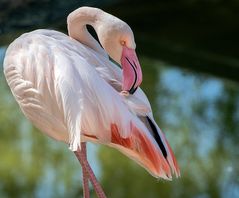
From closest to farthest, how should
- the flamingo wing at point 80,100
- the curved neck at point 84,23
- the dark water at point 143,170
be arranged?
the flamingo wing at point 80,100 → the curved neck at point 84,23 → the dark water at point 143,170

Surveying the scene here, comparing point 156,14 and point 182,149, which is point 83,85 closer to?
point 182,149

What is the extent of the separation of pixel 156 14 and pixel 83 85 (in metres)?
4.69

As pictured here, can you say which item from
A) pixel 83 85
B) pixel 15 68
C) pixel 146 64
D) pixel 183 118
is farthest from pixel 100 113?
pixel 146 64

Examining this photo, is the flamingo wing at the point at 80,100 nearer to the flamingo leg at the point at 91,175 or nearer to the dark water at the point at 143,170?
the flamingo leg at the point at 91,175

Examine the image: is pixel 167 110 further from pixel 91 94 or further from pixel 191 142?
pixel 91 94

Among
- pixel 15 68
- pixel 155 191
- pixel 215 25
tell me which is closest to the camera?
pixel 15 68

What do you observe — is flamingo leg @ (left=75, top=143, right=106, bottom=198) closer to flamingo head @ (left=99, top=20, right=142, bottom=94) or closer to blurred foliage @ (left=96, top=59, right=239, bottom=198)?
flamingo head @ (left=99, top=20, right=142, bottom=94)

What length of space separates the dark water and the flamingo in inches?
62.8

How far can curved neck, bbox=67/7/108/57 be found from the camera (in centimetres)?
225

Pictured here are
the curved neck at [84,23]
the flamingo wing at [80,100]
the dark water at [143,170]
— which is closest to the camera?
the flamingo wing at [80,100]

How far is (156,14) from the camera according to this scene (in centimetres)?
677

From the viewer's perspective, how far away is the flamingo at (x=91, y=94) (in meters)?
2.11

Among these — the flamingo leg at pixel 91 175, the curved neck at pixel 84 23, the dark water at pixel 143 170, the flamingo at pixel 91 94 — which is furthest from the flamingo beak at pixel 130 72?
the dark water at pixel 143 170

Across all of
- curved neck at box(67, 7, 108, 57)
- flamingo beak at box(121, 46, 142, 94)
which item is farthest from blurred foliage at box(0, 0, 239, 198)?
flamingo beak at box(121, 46, 142, 94)
